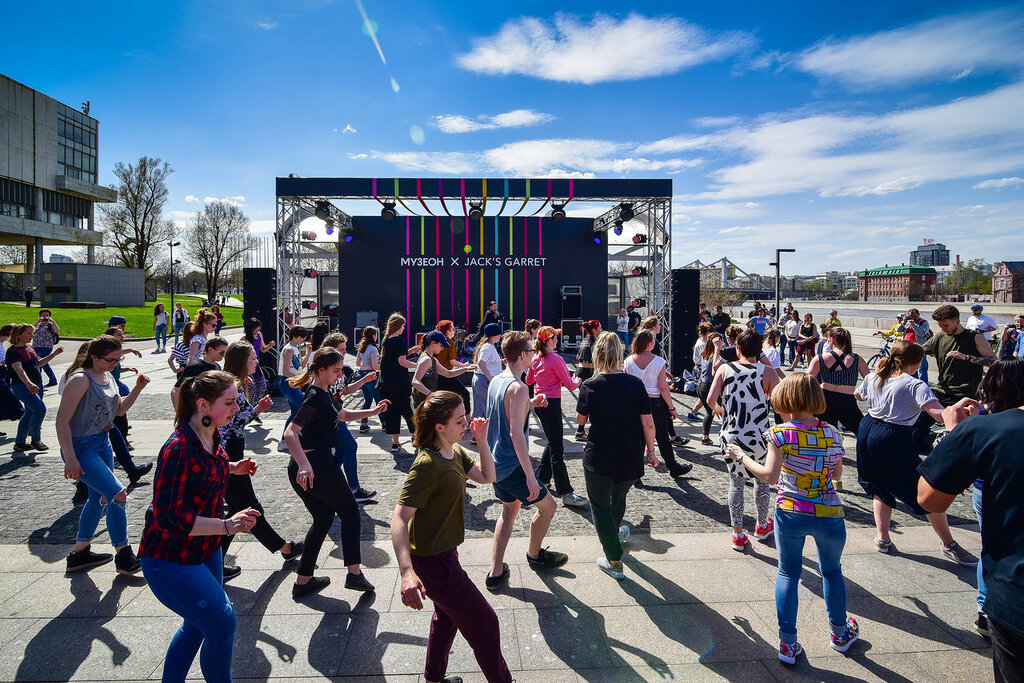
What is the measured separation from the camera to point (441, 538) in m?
2.57

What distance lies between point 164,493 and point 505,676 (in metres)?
1.77

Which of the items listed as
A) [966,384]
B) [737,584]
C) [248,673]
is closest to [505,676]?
[248,673]

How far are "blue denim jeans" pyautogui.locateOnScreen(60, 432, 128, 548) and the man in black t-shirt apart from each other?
16.4ft

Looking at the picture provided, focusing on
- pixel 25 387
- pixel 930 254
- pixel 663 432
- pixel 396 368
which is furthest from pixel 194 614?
pixel 930 254

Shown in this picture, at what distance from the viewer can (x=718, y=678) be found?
299 cm

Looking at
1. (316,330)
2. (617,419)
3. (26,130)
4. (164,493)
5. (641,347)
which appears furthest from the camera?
(26,130)

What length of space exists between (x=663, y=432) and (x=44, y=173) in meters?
57.4

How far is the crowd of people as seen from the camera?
2.39 meters

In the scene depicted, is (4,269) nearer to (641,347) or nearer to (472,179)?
(472,179)

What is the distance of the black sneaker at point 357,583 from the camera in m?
3.82

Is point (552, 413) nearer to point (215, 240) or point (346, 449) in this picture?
point (346, 449)

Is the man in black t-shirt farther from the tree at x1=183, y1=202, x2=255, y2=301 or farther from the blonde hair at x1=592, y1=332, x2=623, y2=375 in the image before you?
the tree at x1=183, y1=202, x2=255, y2=301

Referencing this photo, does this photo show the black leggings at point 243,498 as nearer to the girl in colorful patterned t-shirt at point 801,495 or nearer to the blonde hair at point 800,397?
the girl in colorful patterned t-shirt at point 801,495

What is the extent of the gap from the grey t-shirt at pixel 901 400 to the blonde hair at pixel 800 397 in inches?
67.5
